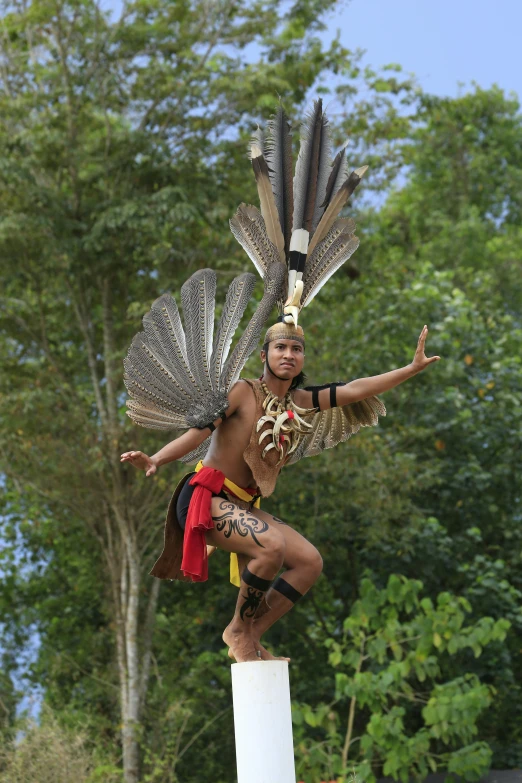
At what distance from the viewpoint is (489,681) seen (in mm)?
10906

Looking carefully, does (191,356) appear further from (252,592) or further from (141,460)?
(252,592)

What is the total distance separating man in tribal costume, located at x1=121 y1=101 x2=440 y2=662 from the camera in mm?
4352

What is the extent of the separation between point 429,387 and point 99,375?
3.39 meters

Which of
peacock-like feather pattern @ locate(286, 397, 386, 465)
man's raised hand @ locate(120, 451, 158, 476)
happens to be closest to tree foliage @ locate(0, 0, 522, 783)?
peacock-like feather pattern @ locate(286, 397, 386, 465)

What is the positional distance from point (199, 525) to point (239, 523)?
16 centimetres

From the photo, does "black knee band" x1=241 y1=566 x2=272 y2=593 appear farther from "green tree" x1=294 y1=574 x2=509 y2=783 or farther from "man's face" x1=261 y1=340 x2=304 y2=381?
"green tree" x1=294 y1=574 x2=509 y2=783

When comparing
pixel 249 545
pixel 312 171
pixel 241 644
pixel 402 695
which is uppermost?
pixel 312 171

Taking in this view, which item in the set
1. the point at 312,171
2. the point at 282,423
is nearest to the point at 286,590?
the point at 282,423

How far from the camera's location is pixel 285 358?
4492mm

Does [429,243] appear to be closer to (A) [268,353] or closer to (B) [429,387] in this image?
Result: (B) [429,387]

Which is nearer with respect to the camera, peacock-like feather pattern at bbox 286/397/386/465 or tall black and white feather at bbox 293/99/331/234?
tall black and white feather at bbox 293/99/331/234

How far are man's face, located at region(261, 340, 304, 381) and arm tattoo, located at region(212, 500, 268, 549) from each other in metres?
0.59

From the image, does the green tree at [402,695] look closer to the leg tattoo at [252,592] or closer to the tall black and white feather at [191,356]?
the leg tattoo at [252,592]

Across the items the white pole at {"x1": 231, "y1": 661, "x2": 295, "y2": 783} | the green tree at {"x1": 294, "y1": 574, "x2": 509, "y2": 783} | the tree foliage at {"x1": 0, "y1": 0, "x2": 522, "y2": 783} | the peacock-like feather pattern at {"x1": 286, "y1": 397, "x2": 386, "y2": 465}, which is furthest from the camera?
the tree foliage at {"x1": 0, "y1": 0, "x2": 522, "y2": 783}
